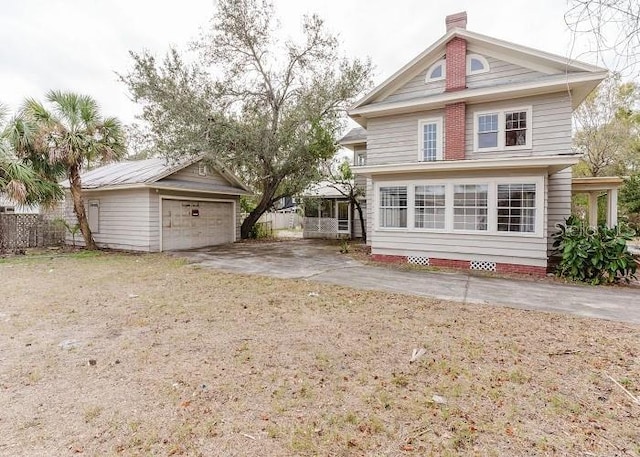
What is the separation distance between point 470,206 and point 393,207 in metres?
Answer: 2.36

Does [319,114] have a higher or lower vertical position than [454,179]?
higher

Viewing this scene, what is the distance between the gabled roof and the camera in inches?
380

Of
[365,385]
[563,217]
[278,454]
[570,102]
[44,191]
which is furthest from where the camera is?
[44,191]

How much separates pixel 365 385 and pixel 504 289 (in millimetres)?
5730

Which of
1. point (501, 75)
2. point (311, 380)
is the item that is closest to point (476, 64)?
point (501, 75)

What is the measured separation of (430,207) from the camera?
432 inches

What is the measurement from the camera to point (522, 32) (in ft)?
11.8

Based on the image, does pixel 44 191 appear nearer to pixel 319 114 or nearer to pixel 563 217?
pixel 319 114

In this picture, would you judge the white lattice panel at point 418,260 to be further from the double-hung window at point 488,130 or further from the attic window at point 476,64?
the attic window at point 476,64

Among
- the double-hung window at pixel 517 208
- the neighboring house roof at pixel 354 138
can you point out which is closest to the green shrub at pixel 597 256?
the double-hung window at pixel 517 208

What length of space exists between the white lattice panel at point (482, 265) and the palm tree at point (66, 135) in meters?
13.3

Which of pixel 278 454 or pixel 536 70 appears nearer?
pixel 278 454

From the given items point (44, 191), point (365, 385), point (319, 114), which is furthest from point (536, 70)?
point (44, 191)

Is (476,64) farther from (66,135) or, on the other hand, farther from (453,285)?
(66,135)
